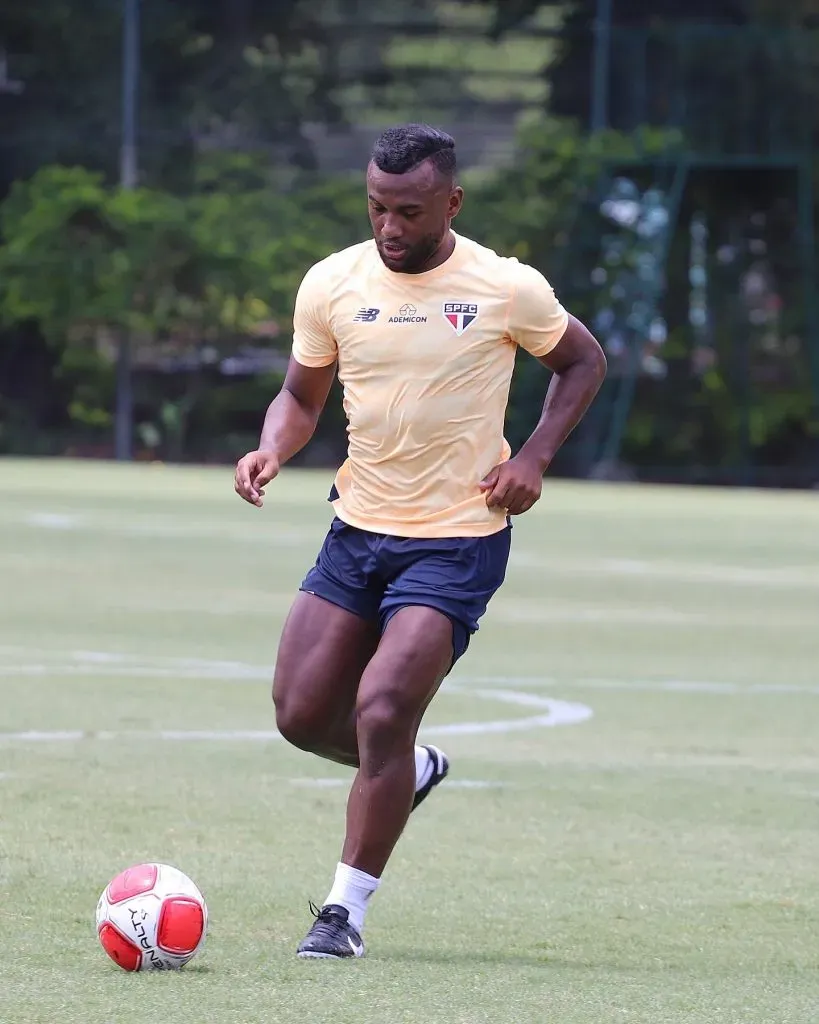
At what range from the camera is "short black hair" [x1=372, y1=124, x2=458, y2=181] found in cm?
653

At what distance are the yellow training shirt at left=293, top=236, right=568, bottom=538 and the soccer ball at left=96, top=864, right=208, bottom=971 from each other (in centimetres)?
125

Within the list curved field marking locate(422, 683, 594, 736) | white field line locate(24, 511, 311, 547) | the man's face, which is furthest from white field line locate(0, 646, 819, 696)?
white field line locate(24, 511, 311, 547)

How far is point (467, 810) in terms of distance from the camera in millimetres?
8852

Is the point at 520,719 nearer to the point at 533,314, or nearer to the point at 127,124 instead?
the point at 533,314

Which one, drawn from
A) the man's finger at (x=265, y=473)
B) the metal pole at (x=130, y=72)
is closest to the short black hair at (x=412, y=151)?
the man's finger at (x=265, y=473)

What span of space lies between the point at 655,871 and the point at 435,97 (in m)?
30.1

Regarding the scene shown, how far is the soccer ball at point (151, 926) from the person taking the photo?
5922mm

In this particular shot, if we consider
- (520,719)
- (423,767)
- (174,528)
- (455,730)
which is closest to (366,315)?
(423,767)

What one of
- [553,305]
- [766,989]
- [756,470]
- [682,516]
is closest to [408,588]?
[553,305]

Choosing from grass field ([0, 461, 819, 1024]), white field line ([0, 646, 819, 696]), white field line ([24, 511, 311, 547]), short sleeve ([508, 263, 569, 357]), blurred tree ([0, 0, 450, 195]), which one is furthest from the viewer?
blurred tree ([0, 0, 450, 195])

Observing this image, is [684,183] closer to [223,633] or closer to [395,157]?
[223,633]

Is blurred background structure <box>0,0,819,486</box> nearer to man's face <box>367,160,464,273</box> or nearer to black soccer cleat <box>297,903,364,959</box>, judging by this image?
man's face <box>367,160,464,273</box>

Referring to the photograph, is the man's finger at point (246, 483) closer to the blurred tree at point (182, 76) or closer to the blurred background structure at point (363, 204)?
the blurred background structure at point (363, 204)

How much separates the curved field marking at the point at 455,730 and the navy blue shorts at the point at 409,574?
356 centimetres
